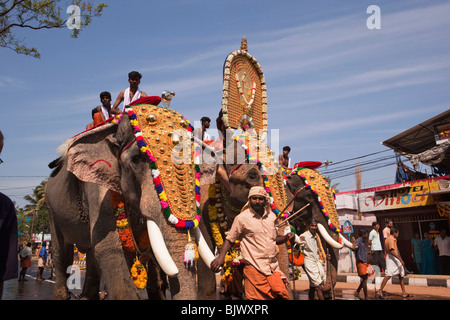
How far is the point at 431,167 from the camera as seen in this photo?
1806 centimetres

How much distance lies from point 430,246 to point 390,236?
7.00 m

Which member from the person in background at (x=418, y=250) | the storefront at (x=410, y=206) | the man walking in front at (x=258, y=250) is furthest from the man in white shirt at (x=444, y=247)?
the man walking in front at (x=258, y=250)

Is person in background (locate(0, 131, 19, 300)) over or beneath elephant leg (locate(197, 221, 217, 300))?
over

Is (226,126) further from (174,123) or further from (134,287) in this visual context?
(134,287)

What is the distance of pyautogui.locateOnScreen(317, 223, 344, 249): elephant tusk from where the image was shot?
791cm

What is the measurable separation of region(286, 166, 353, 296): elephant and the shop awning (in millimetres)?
10410

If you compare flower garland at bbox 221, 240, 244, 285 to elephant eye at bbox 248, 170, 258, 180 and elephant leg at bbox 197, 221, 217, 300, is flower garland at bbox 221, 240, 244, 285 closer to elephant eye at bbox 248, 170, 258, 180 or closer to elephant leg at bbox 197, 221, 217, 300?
elephant leg at bbox 197, 221, 217, 300

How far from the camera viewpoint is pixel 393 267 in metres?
10.6

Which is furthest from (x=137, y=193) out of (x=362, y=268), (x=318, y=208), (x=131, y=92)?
(x=362, y=268)

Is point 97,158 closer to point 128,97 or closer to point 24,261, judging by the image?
point 128,97

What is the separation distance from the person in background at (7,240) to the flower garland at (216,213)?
3753 mm

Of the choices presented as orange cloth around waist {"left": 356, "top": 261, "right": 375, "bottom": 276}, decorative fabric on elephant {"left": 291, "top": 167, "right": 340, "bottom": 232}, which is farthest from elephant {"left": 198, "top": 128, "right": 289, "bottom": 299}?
orange cloth around waist {"left": 356, "top": 261, "right": 375, "bottom": 276}
